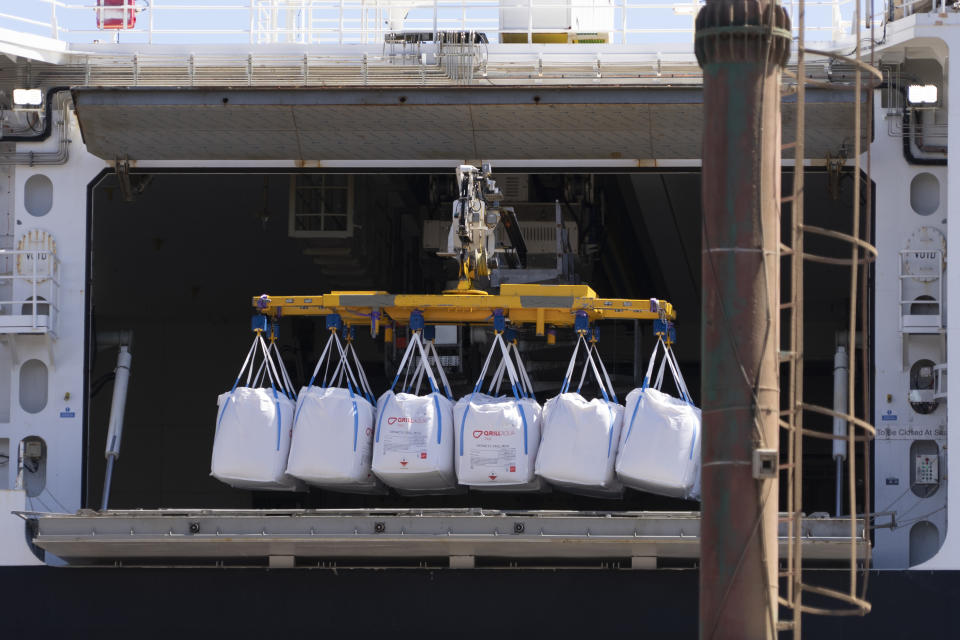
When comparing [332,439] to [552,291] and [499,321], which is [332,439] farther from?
[552,291]

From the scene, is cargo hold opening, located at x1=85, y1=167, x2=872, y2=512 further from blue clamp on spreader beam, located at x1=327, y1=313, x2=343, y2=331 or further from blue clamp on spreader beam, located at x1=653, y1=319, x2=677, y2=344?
blue clamp on spreader beam, located at x1=327, y1=313, x2=343, y2=331

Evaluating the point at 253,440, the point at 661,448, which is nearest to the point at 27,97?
the point at 253,440

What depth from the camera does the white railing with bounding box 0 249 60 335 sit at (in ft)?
51.4

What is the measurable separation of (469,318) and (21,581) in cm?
437

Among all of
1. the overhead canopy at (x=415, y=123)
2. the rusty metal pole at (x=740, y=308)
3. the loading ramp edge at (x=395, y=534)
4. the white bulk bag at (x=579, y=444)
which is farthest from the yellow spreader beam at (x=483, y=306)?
the rusty metal pole at (x=740, y=308)

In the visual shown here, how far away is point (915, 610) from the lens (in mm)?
14047

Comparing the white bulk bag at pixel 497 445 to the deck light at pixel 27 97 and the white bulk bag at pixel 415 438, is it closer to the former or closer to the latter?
the white bulk bag at pixel 415 438

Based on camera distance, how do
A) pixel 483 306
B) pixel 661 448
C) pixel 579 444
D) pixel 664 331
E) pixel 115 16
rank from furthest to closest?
pixel 115 16, pixel 664 331, pixel 483 306, pixel 579 444, pixel 661 448

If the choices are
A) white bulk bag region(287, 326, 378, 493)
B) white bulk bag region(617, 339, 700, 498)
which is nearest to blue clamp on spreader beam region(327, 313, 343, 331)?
white bulk bag region(287, 326, 378, 493)

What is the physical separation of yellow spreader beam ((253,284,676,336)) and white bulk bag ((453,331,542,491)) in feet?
1.32

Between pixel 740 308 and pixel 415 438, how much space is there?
6813 mm

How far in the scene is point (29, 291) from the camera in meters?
16.1

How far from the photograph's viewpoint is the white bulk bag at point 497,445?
14570mm

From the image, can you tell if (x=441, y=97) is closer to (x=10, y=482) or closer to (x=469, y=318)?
(x=469, y=318)
